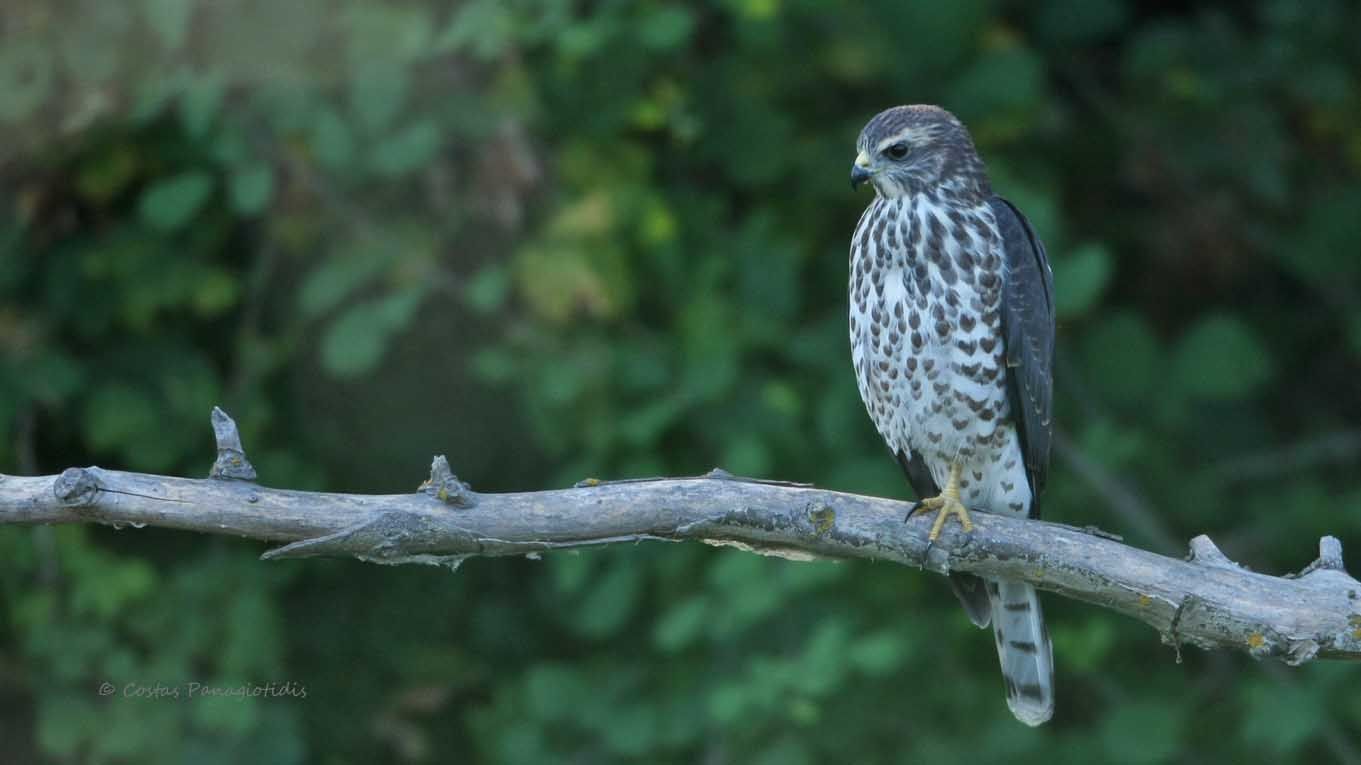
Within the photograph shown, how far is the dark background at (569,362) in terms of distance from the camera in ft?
16.6

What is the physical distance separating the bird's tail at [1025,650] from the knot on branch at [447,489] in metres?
1.71

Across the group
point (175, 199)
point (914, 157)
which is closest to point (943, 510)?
point (914, 157)

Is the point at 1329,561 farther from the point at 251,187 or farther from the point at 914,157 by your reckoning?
the point at 251,187

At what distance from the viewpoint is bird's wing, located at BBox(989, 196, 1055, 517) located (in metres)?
3.79

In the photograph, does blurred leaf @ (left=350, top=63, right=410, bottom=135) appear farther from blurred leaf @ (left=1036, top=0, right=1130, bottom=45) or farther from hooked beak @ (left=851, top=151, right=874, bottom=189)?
blurred leaf @ (left=1036, top=0, right=1130, bottom=45)

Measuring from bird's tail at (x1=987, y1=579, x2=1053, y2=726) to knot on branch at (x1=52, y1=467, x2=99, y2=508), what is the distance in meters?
2.37

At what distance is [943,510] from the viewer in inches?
138

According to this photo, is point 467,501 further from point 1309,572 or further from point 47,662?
point 47,662

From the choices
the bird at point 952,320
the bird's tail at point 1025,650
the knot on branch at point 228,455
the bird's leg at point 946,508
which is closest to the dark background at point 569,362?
the bird's tail at point 1025,650

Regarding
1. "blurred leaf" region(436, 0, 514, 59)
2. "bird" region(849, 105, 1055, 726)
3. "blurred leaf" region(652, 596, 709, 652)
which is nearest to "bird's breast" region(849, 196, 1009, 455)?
"bird" region(849, 105, 1055, 726)

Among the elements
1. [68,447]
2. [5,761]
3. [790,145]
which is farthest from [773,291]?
[5,761]

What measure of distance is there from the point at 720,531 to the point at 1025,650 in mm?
1323

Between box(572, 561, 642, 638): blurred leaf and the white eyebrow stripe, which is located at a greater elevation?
the white eyebrow stripe

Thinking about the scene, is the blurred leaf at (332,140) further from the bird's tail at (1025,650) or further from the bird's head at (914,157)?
the bird's tail at (1025,650)
